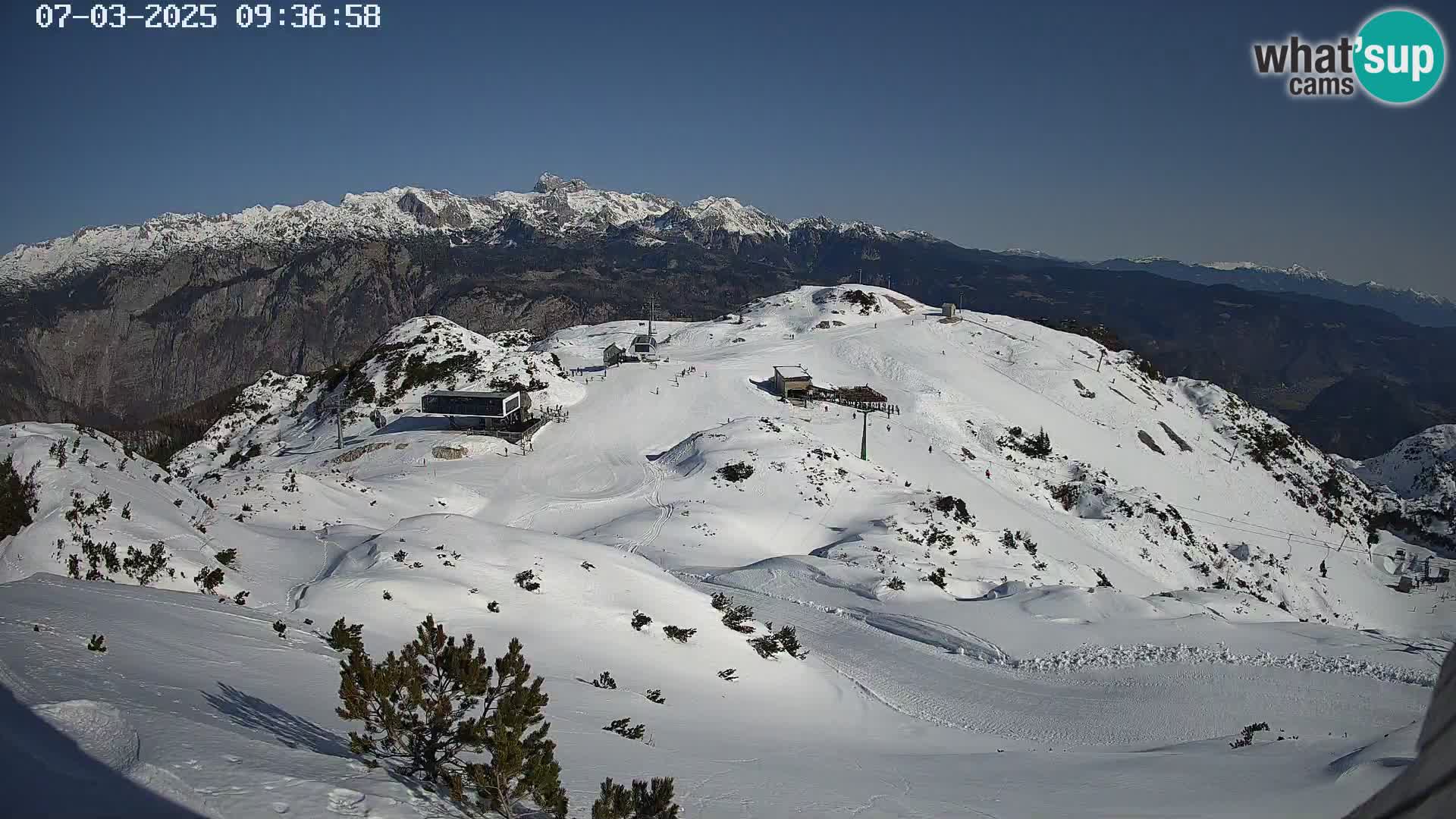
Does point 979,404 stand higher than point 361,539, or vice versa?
point 979,404

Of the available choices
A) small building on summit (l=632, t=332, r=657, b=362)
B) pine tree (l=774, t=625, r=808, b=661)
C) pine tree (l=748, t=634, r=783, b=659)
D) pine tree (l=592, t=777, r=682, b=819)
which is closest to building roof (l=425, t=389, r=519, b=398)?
small building on summit (l=632, t=332, r=657, b=362)

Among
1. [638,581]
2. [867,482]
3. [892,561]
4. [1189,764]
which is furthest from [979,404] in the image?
[1189,764]

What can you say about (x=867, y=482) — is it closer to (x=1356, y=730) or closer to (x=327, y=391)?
(x=1356, y=730)

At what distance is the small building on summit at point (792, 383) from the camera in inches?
2240

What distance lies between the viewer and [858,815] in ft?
31.3

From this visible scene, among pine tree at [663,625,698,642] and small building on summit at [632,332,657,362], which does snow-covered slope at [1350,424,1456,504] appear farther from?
pine tree at [663,625,698,642]

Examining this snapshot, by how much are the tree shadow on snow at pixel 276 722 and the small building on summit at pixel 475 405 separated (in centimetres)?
3959

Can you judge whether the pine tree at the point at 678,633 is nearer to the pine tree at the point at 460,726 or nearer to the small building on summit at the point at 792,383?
the pine tree at the point at 460,726

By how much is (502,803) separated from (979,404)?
5852 cm

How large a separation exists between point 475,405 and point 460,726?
1682 inches

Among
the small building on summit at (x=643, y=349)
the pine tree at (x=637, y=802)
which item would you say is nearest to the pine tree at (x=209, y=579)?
the pine tree at (x=637, y=802)

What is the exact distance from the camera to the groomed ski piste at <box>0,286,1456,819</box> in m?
8.11

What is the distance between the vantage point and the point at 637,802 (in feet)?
23.5

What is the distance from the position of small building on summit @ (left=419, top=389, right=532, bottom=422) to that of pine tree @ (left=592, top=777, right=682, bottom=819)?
41.9 metres
